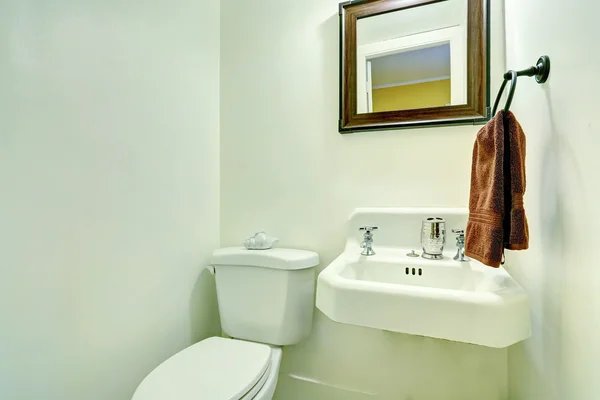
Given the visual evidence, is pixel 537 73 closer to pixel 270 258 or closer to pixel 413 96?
pixel 413 96

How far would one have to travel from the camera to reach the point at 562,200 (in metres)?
0.63

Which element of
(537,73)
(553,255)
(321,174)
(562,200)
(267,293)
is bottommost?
(267,293)

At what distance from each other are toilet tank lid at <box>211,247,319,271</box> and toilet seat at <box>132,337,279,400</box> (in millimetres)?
294

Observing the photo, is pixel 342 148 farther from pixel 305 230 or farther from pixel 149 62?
pixel 149 62

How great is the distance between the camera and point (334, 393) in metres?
1.24

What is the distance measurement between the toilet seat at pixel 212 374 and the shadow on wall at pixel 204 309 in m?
0.23

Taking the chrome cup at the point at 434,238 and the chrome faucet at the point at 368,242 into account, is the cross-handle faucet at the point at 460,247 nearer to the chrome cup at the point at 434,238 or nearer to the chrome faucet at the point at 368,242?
the chrome cup at the point at 434,238

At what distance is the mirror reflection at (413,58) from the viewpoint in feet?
3.55

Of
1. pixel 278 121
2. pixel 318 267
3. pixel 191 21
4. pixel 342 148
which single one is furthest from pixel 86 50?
pixel 318 267

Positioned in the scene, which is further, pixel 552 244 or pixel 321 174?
pixel 321 174

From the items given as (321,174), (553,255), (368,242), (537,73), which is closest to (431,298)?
(553,255)

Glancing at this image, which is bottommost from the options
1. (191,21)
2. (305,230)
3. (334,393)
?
(334,393)

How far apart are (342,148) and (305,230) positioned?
0.39 m

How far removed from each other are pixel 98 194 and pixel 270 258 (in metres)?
0.62
